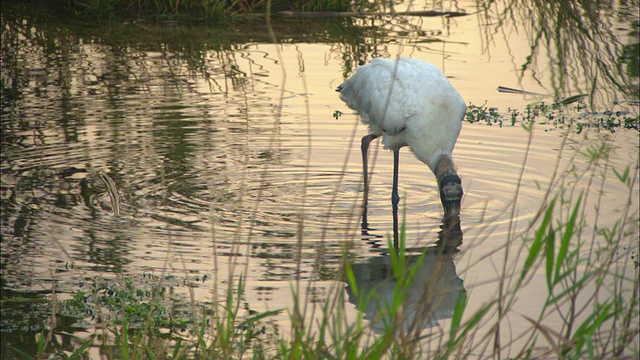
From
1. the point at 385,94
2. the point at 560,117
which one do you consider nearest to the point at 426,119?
the point at 385,94

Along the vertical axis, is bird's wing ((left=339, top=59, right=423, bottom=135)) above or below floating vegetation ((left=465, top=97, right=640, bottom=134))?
above

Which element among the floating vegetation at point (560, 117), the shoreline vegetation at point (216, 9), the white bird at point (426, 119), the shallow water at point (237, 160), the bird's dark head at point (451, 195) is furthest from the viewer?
the shoreline vegetation at point (216, 9)

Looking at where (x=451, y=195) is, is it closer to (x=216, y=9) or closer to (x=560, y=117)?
(x=560, y=117)

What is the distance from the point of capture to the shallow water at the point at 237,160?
18.2 feet

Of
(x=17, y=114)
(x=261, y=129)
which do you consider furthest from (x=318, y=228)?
(x=17, y=114)

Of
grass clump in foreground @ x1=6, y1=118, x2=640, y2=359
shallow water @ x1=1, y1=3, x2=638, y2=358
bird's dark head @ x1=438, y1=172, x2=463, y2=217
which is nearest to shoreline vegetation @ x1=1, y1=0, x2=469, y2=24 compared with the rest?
shallow water @ x1=1, y1=3, x2=638, y2=358

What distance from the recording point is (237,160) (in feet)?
25.2

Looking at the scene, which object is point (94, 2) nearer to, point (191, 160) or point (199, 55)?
point (199, 55)

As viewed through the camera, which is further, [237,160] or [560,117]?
[560,117]

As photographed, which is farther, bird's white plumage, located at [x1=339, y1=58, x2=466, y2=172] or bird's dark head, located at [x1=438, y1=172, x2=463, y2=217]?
bird's white plumage, located at [x1=339, y1=58, x2=466, y2=172]

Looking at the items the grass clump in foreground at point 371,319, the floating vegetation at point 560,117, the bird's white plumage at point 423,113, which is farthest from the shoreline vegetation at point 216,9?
the grass clump in foreground at point 371,319

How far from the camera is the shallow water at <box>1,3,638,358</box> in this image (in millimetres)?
5547

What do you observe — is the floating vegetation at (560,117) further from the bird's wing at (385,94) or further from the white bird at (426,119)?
the white bird at (426,119)

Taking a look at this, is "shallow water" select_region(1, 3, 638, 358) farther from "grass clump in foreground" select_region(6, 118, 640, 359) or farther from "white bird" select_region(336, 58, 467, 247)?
"white bird" select_region(336, 58, 467, 247)
